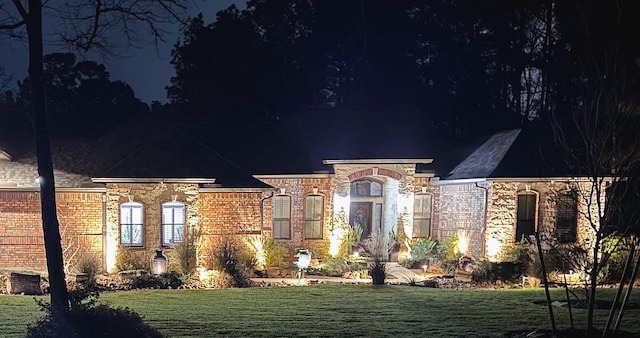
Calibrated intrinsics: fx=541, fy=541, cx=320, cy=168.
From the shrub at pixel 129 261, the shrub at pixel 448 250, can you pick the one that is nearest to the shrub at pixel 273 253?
the shrub at pixel 129 261

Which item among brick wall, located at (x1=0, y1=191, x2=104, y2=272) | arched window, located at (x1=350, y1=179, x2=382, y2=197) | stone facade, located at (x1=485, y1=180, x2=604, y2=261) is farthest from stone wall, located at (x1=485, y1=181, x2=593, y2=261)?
brick wall, located at (x1=0, y1=191, x2=104, y2=272)

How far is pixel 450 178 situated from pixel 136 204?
1025 cm

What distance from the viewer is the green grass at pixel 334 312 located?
9258mm

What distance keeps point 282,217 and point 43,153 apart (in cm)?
1076

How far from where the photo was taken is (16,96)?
120 feet

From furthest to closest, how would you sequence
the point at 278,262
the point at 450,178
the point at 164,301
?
1. the point at 450,178
2. the point at 278,262
3. the point at 164,301

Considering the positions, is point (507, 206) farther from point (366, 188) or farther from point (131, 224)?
point (131, 224)

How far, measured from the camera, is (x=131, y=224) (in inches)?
632

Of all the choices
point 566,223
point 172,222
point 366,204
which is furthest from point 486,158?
point 172,222

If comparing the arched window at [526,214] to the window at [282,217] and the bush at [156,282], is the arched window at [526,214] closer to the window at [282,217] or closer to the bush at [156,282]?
the window at [282,217]

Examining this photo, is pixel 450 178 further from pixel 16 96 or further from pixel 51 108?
pixel 16 96

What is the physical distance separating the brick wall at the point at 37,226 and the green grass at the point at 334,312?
369 cm

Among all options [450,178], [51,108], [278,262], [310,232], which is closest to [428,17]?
[450,178]

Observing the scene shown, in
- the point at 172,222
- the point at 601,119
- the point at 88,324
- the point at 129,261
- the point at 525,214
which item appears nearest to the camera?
the point at 88,324
